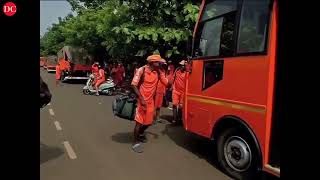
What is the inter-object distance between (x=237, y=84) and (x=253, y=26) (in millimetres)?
843

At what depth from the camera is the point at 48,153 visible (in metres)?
8.05

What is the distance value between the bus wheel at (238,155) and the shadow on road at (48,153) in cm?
294

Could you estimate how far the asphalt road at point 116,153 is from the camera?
667 cm

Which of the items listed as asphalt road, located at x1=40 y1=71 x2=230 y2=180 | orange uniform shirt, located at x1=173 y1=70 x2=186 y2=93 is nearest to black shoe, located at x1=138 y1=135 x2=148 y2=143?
asphalt road, located at x1=40 y1=71 x2=230 y2=180

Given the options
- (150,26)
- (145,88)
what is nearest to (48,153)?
(145,88)

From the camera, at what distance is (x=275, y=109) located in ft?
18.6

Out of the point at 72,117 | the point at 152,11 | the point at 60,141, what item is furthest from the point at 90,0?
the point at 60,141

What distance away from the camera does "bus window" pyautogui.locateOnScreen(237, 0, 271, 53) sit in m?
5.89

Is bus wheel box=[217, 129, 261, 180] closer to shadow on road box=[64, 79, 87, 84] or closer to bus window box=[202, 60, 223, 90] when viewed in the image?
bus window box=[202, 60, 223, 90]

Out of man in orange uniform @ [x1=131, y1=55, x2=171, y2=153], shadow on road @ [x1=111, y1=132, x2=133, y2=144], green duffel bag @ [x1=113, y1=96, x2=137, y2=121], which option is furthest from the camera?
shadow on road @ [x1=111, y1=132, x2=133, y2=144]

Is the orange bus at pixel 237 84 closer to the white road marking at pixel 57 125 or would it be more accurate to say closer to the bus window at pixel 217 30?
the bus window at pixel 217 30

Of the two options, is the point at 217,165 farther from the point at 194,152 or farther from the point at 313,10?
the point at 313,10

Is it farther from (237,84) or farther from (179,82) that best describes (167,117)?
(237,84)

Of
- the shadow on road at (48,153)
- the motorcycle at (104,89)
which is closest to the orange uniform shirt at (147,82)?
the shadow on road at (48,153)
